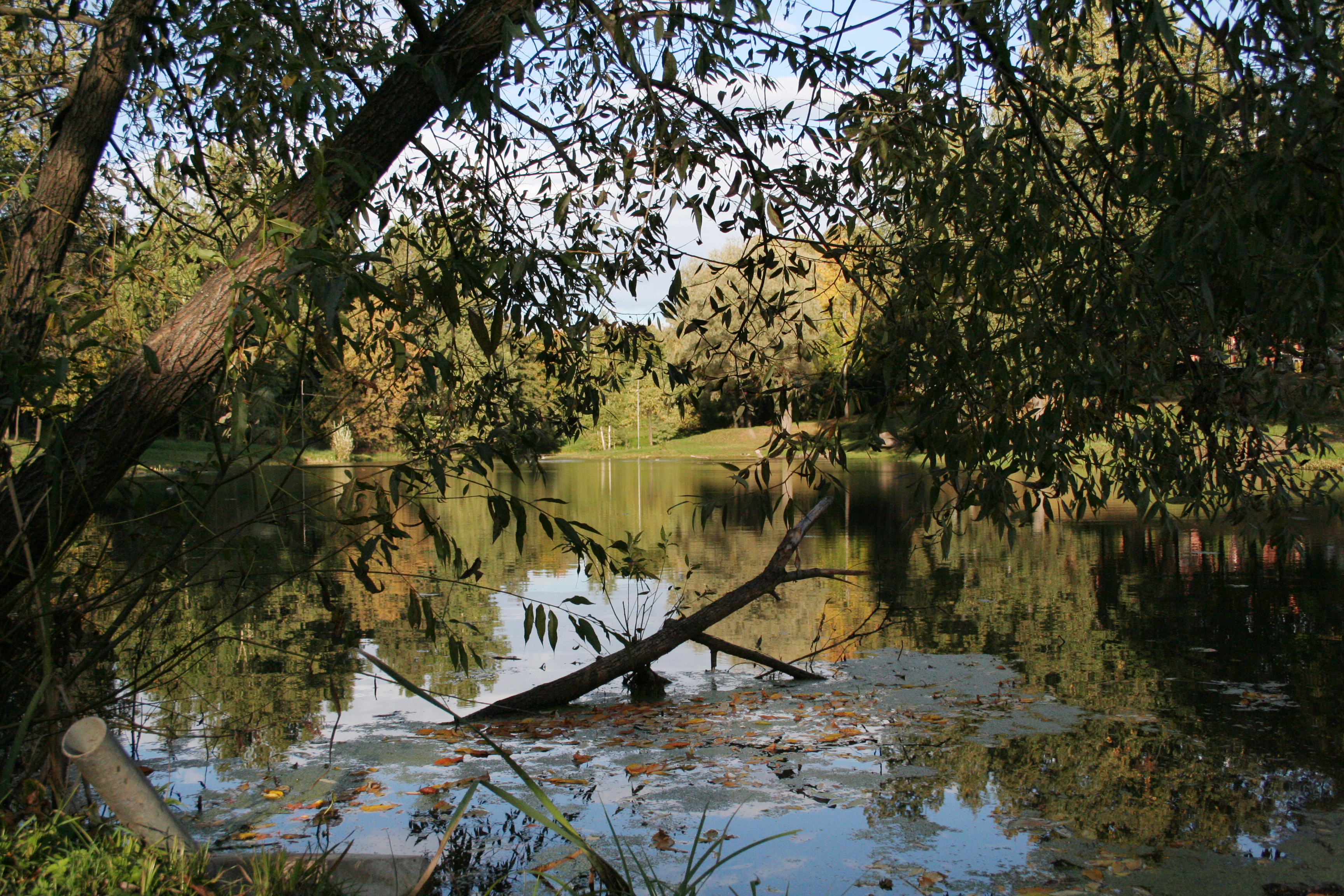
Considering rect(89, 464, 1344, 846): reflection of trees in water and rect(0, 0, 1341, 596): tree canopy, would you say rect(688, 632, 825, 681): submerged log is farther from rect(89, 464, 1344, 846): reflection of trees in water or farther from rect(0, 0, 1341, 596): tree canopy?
rect(0, 0, 1341, 596): tree canopy

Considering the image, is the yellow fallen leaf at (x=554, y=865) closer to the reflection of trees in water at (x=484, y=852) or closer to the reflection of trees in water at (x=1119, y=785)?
the reflection of trees in water at (x=484, y=852)

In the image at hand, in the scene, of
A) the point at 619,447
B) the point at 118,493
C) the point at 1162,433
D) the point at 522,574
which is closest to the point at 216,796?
the point at 118,493

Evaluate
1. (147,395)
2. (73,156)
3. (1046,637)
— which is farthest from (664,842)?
(1046,637)

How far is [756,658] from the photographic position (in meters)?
7.28

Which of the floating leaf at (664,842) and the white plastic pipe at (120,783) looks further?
the floating leaf at (664,842)

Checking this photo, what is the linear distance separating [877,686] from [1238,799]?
260 centimetres

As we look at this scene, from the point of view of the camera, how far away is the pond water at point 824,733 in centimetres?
409

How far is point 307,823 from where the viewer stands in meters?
4.33

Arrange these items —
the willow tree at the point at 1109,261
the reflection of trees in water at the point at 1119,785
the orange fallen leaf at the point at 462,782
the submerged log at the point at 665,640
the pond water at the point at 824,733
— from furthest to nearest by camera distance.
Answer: the submerged log at the point at 665,640 → the orange fallen leaf at the point at 462,782 → the reflection of trees in water at the point at 1119,785 → the pond water at the point at 824,733 → the willow tree at the point at 1109,261

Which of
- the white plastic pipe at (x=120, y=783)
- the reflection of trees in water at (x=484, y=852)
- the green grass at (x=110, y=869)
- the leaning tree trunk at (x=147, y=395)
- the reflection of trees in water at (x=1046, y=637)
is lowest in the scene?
the reflection of trees in water at (x=1046, y=637)

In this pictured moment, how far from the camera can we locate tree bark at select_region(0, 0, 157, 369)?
12.1ft

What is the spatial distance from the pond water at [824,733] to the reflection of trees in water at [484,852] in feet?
0.04

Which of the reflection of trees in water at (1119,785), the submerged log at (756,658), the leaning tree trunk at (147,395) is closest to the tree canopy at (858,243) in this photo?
the leaning tree trunk at (147,395)

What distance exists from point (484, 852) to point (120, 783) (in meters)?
2.02
